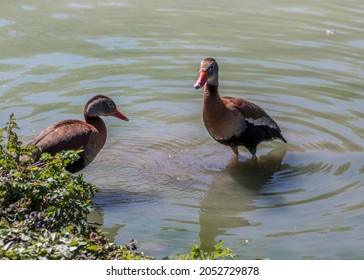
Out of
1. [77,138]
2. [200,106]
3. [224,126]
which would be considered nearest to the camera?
[77,138]

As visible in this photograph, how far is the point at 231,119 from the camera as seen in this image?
361 inches

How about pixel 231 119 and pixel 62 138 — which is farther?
pixel 231 119

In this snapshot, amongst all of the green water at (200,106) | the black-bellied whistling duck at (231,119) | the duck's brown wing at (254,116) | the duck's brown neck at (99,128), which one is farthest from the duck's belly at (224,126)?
the duck's brown neck at (99,128)

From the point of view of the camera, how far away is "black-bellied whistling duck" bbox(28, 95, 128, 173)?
320 inches

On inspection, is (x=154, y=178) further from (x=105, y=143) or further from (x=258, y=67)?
(x=258, y=67)

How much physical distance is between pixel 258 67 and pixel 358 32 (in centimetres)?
218

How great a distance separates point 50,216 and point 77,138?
224cm

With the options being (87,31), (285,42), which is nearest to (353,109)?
(285,42)

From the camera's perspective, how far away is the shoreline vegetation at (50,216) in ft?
18.2

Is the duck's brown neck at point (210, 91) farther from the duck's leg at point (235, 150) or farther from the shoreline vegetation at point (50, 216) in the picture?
the shoreline vegetation at point (50, 216)

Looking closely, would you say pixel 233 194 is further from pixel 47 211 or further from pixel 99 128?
pixel 47 211

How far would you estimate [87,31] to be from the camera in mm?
12953

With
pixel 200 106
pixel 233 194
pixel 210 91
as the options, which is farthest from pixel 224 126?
pixel 200 106

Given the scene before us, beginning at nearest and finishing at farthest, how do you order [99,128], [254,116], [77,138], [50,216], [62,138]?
1. [50,216]
2. [62,138]
3. [77,138]
4. [99,128]
5. [254,116]
